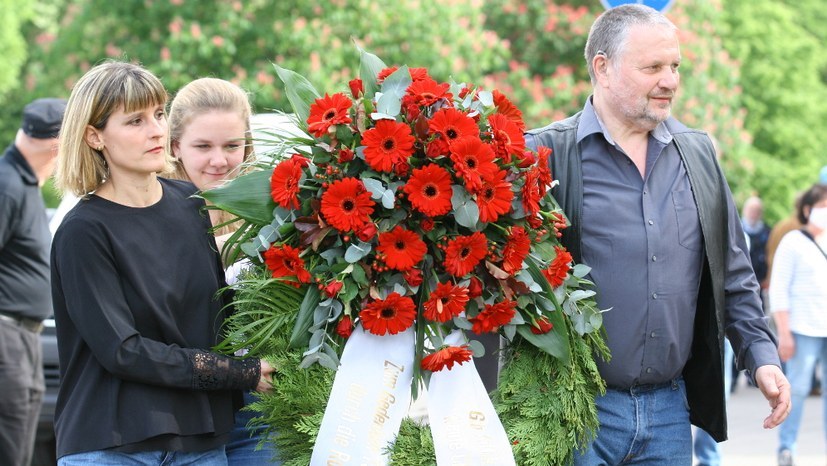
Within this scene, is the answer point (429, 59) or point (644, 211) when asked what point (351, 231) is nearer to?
point (644, 211)

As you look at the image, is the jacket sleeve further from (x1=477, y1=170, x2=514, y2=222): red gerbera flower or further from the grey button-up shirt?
the grey button-up shirt

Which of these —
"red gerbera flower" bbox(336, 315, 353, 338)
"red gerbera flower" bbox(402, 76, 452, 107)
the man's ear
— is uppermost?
"red gerbera flower" bbox(402, 76, 452, 107)

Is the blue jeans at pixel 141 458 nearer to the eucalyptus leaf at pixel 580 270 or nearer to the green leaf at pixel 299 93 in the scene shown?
the green leaf at pixel 299 93

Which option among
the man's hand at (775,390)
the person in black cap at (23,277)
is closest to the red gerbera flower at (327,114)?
the man's hand at (775,390)

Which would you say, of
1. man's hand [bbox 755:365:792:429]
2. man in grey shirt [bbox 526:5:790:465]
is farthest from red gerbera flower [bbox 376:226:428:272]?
man's hand [bbox 755:365:792:429]

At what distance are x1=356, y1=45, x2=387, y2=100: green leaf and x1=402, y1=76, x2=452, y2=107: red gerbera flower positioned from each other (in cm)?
14

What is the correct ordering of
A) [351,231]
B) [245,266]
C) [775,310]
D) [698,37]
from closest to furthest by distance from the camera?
1. [351,231]
2. [245,266]
3. [775,310]
4. [698,37]

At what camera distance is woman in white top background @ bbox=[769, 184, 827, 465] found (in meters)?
8.57

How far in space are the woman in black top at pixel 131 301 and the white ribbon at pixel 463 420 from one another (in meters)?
0.49

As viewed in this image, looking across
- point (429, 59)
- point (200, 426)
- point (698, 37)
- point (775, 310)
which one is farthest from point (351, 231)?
point (698, 37)

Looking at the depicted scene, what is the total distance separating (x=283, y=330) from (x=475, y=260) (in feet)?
1.90

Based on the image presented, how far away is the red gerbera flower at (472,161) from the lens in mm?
3314

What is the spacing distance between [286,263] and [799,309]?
6129 millimetres

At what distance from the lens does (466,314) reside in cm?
344
